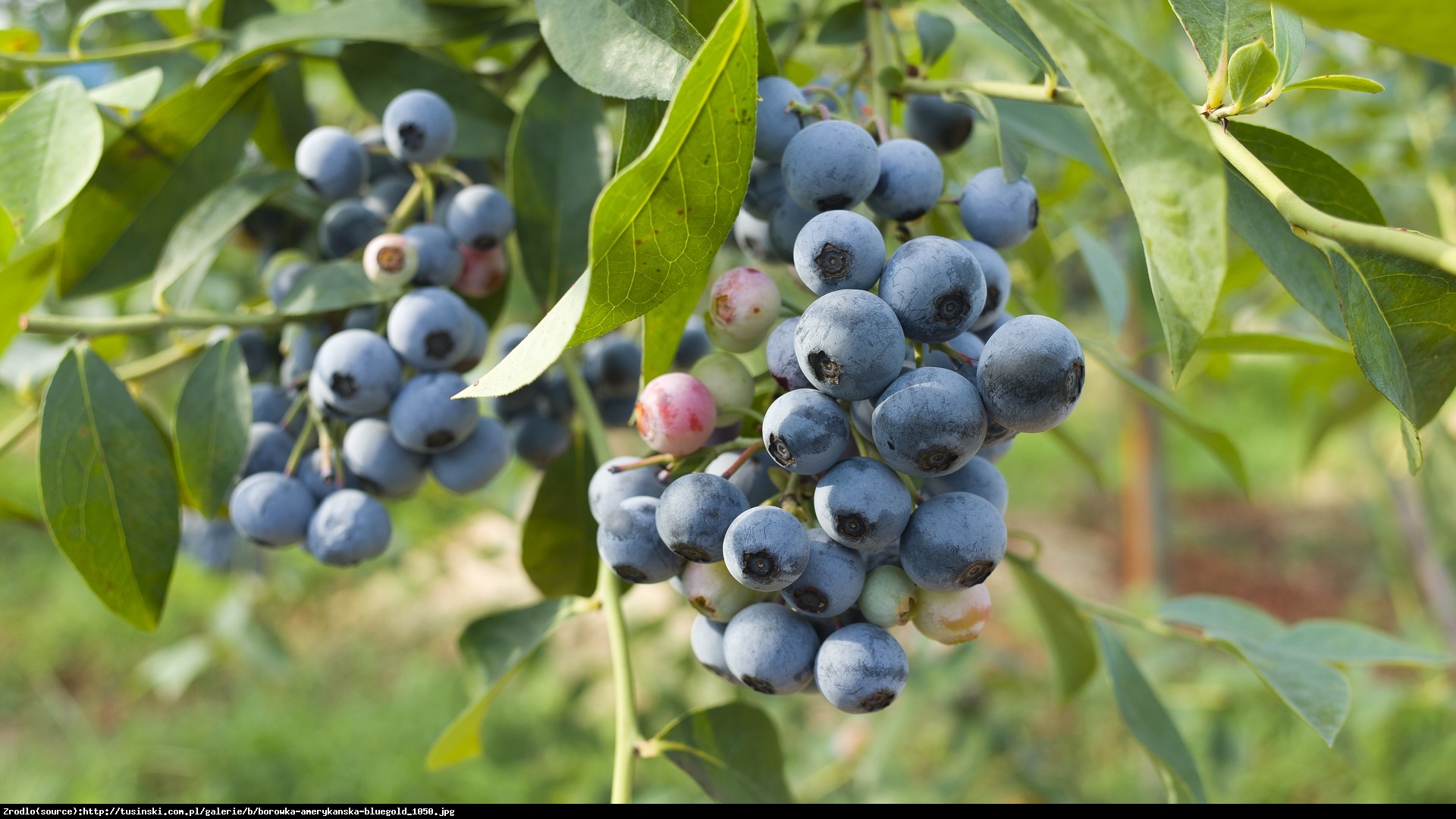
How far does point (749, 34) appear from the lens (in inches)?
18.0

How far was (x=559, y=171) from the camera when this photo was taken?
784 mm

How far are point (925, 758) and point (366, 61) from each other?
323 cm

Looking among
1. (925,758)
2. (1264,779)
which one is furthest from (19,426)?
(1264,779)

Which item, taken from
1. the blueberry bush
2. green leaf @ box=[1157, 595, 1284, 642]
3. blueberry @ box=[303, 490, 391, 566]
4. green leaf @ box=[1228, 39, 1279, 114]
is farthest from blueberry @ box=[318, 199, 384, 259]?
green leaf @ box=[1157, 595, 1284, 642]

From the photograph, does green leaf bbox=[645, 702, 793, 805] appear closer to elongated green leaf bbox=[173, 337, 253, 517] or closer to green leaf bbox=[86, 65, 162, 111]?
elongated green leaf bbox=[173, 337, 253, 517]

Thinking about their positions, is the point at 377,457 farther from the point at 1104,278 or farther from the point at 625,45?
the point at 1104,278

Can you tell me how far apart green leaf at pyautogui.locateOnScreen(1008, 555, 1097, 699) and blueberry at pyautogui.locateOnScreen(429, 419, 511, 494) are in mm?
491

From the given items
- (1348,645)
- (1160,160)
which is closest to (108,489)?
(1160,160)

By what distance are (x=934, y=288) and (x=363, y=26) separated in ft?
1.74

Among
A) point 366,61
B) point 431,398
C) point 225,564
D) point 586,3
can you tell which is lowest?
point 225,564

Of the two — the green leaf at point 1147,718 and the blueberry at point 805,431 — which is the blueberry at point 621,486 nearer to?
the blueberry at point 805,431

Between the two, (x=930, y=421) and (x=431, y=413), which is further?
(x=431, y=413)

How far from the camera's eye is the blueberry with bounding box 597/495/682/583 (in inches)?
23.4

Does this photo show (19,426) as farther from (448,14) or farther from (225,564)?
(225,564)
